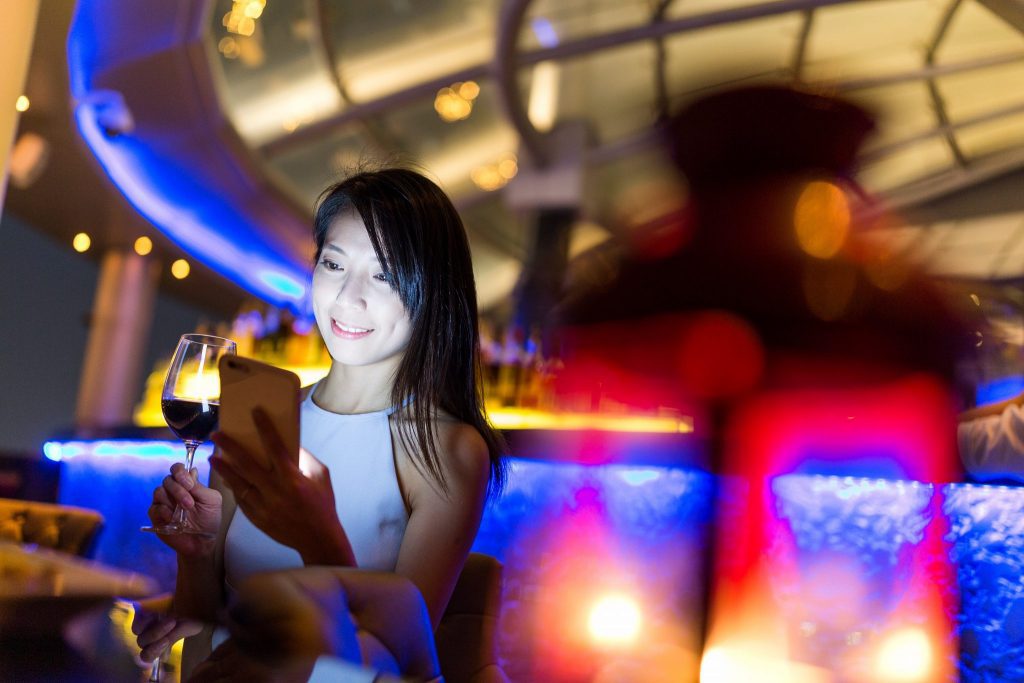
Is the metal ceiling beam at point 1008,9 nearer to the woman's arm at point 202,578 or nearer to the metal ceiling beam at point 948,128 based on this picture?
the metal ceiling beam at point 948,128

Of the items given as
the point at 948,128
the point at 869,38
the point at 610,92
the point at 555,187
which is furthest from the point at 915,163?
the point at 555,187

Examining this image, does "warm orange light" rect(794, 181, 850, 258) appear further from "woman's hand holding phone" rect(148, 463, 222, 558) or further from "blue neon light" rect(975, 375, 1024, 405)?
"woman's hand holding phone" rect(148, 463, 222, 558)

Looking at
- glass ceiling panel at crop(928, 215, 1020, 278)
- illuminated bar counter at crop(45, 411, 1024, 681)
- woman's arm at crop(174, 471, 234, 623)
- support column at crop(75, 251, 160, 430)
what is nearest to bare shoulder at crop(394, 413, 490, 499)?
woman's arm at crop(174, 471, 234, 623)

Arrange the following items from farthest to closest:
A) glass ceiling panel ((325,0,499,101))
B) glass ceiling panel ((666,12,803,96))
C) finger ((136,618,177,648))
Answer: glass ceiling panel ((325,0,499,101)), glass ceiling panel ((666,12,803,96)), finger ((136,618,177,648))

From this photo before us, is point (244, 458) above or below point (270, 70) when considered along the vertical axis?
below

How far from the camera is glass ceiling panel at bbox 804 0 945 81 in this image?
421 cm

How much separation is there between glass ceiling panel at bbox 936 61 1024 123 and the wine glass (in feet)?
14.0

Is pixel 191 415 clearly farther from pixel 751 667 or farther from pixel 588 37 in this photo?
pixel 588 37

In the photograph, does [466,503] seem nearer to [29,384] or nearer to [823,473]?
[823,473]

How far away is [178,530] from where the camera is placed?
0.67 metres

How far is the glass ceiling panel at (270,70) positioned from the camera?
412cm

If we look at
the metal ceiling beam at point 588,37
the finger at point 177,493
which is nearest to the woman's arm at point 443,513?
the finger at point 177,493

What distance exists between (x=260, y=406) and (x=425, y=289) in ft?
0.70

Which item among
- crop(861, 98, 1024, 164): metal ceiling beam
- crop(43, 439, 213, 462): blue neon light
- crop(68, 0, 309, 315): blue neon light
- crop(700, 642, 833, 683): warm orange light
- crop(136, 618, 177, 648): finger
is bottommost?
crop(700, 642, 833, 683): warm orange light
